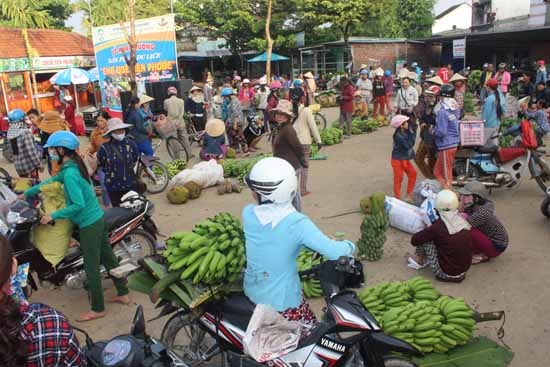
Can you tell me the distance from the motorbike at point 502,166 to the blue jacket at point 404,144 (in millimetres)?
972

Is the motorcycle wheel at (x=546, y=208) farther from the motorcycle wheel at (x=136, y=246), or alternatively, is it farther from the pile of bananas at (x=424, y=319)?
the motorcycle wheel at (x=136, y=246)

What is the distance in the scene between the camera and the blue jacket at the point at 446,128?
24.3 feet

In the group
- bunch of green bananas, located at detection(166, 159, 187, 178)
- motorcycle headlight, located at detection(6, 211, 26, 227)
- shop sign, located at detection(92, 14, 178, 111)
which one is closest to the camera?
motorcycle headlight, located at detection(6, 211, 26, 227)

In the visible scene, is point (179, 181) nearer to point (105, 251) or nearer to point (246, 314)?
point (105, 251)

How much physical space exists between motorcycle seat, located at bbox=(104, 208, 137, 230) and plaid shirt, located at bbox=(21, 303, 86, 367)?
9.99 ft

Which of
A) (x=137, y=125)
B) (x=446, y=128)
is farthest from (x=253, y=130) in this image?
(x=446, y=128)

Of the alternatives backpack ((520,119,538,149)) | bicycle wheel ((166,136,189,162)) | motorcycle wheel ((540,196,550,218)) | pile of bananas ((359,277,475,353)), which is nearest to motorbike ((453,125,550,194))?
backpack ((520,119,538,149))

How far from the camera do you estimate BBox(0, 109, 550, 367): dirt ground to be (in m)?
4.43

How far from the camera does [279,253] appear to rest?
9.68 feet

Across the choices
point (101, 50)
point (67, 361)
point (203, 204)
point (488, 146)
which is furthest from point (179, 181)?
point (101, 50)

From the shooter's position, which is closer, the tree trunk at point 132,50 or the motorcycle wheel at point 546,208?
the motorcycle wheel at point 546,208

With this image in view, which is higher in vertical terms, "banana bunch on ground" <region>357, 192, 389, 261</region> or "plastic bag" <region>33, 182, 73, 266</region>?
"plastic bag" <region>33, 182, 73, 266</region>

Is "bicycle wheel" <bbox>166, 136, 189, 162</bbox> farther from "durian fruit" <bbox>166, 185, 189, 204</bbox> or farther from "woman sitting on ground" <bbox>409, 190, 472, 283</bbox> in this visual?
"woman sitting on ground" <bbox>409, 190, 472, 283</bbox>

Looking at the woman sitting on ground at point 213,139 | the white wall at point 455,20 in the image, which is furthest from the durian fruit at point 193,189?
the white wall at point 455,20
